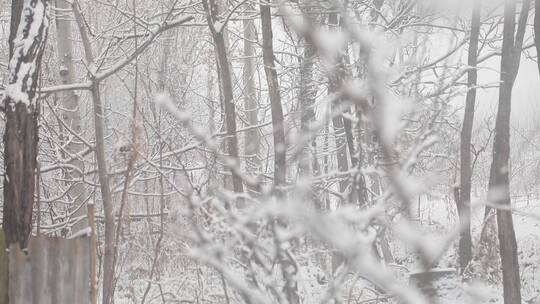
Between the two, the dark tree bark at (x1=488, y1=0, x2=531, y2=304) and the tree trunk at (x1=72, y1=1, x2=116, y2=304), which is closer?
the tree trunk at (x1=72, y1=1, x2=116, y2=304)

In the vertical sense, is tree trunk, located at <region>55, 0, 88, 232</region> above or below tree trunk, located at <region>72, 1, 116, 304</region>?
above

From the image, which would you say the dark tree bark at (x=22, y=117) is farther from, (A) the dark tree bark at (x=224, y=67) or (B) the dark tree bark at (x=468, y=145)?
(B) the dark tree bark at (x=468, y=145)

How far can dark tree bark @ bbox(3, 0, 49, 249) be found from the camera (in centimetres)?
Result: 368

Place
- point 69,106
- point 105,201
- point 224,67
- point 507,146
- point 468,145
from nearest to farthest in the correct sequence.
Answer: point 105,201 < point 224,67 < point 69,106 < point 507,146 < point 468,145

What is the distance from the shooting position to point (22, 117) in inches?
149

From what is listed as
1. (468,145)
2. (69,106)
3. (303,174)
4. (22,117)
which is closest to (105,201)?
(22,117)

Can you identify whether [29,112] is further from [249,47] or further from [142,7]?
[249,47]

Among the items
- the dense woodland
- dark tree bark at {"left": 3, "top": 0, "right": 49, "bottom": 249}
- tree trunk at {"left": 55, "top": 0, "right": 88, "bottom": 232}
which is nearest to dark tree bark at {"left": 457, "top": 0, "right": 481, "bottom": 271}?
the dense woodland

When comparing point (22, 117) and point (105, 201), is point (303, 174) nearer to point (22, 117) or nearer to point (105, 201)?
point (22, 117)

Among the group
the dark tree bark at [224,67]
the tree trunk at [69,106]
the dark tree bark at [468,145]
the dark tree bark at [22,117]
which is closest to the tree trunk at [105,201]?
the dark tree bark at [22,117]

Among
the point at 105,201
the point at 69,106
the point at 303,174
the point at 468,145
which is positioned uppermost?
the point at 69,106

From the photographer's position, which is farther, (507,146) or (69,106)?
(507,146)

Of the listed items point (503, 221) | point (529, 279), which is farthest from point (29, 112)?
point (529, 279)

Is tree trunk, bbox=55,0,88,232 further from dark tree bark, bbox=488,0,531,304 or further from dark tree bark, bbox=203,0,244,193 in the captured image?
dark tree bark, bbox=488,0,531,304
